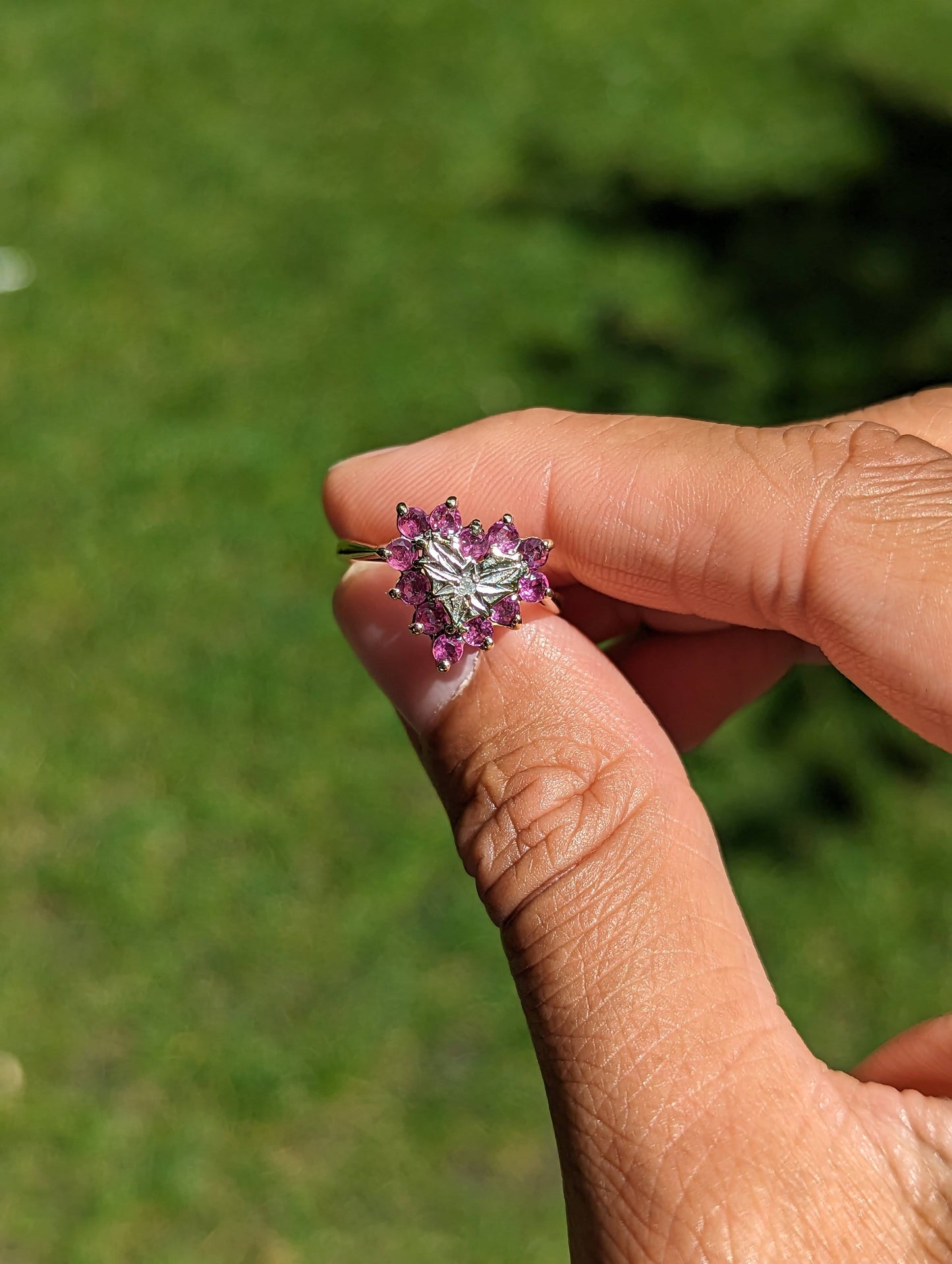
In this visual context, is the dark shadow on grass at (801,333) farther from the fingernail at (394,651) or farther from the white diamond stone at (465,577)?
the white diamond stone at (465,577)

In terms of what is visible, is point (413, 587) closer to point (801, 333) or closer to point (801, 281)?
point (801, 333)

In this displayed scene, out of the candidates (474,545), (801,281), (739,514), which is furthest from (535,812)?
(801,281)

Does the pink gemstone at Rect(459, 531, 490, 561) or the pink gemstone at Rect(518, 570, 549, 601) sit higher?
the pink gemstone at Rect(459, 531, 490, 561)

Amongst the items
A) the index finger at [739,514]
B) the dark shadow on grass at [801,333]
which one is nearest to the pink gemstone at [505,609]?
the index finger at [739,514]

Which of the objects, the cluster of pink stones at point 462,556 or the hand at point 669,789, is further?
the cluster of pink stones at point 462,556

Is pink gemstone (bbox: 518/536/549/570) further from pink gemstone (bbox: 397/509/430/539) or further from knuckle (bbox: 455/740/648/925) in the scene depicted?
knuckle (bbox: 455/740/648/925)

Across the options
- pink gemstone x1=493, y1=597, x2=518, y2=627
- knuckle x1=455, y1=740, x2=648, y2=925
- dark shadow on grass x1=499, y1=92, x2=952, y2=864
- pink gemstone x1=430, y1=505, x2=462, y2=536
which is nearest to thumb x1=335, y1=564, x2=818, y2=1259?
knuckle x1=455, y1=740, x2=648, y2=925

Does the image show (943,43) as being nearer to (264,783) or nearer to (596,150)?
(596,150)

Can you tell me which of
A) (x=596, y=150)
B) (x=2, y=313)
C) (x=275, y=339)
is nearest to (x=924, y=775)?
(x=275, y=339)

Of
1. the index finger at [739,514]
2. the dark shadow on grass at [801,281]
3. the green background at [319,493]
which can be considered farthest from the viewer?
the dark shadow on grass at [801,281]
